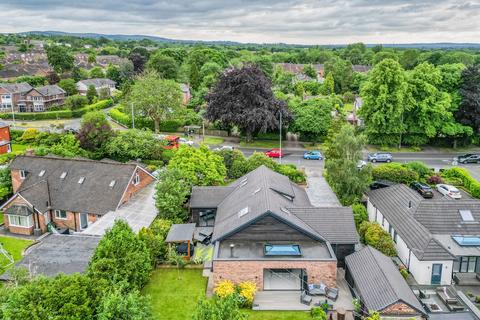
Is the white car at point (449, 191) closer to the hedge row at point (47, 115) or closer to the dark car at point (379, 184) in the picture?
the dark car at point (379, 184)

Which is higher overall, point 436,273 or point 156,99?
point 156,99

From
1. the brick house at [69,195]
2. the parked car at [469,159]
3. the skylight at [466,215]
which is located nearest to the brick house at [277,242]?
the skylight at [466,215]

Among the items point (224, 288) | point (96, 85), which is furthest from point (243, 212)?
point (96, 85)

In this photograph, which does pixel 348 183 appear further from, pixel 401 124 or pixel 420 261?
pixel 401 124

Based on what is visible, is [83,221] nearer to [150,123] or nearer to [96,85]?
[150,123]

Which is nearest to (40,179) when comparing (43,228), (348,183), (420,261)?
(43,228)

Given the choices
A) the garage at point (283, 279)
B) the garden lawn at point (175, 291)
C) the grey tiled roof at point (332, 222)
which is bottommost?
the garden lawn at point (175, 291)
